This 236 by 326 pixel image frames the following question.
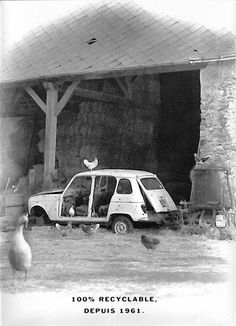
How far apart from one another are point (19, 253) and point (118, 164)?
1433 mm

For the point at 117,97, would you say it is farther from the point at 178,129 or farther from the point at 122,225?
the point at 122,225

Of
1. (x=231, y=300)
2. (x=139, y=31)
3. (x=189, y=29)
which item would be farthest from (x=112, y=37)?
(x=231, y=300)

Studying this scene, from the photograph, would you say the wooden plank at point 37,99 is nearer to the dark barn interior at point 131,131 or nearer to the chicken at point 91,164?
the dark barn interior at point 131,131

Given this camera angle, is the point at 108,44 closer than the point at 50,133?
Yes

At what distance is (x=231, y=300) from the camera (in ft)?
25.4

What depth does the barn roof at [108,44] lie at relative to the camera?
25.4 ft

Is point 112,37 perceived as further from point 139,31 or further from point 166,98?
point 166,98

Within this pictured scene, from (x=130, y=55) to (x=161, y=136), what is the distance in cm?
94

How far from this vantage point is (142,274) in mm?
7742

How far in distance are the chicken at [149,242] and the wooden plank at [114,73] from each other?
5.72 ft

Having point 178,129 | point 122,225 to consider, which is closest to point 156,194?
point 122,225

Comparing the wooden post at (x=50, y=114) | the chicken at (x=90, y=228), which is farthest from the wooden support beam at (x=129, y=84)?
the chicken at (x=90, y=228)

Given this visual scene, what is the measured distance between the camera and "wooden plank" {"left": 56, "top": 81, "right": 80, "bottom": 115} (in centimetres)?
823

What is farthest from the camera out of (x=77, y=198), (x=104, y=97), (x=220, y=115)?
(x=104, y=97)
